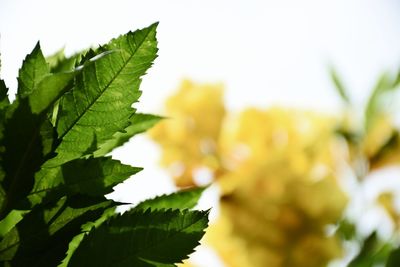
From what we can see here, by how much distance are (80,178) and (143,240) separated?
4 cm

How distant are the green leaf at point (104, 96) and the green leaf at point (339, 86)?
1.14 m

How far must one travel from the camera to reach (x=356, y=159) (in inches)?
45.5

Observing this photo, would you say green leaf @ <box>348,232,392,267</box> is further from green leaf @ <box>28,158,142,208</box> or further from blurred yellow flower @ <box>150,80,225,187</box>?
green leaf @ <box>28,158,142,208</box>

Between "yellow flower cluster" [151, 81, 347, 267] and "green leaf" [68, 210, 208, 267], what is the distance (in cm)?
44

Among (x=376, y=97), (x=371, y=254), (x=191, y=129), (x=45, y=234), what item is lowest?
(x=45, y=234)

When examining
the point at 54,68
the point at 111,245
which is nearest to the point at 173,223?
the point at 111,245

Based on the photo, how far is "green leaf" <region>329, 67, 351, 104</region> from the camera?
133 centimetres

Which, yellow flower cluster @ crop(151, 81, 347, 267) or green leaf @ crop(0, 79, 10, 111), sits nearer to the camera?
green leaf @ crop(0, 79, 10, 111)

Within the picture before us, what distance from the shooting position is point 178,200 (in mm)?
358

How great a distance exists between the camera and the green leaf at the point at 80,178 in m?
0.24

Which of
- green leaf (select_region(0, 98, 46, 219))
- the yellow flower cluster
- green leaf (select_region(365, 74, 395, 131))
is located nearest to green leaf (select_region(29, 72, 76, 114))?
green leaf (select_region(0, 98, 46, 219))

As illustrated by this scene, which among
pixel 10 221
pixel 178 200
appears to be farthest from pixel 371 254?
pixel 10 221

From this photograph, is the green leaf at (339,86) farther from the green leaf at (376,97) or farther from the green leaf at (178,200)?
the green leaf at (178,200)

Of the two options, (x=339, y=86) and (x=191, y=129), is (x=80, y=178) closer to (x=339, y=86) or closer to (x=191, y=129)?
(x=191, y=129)
